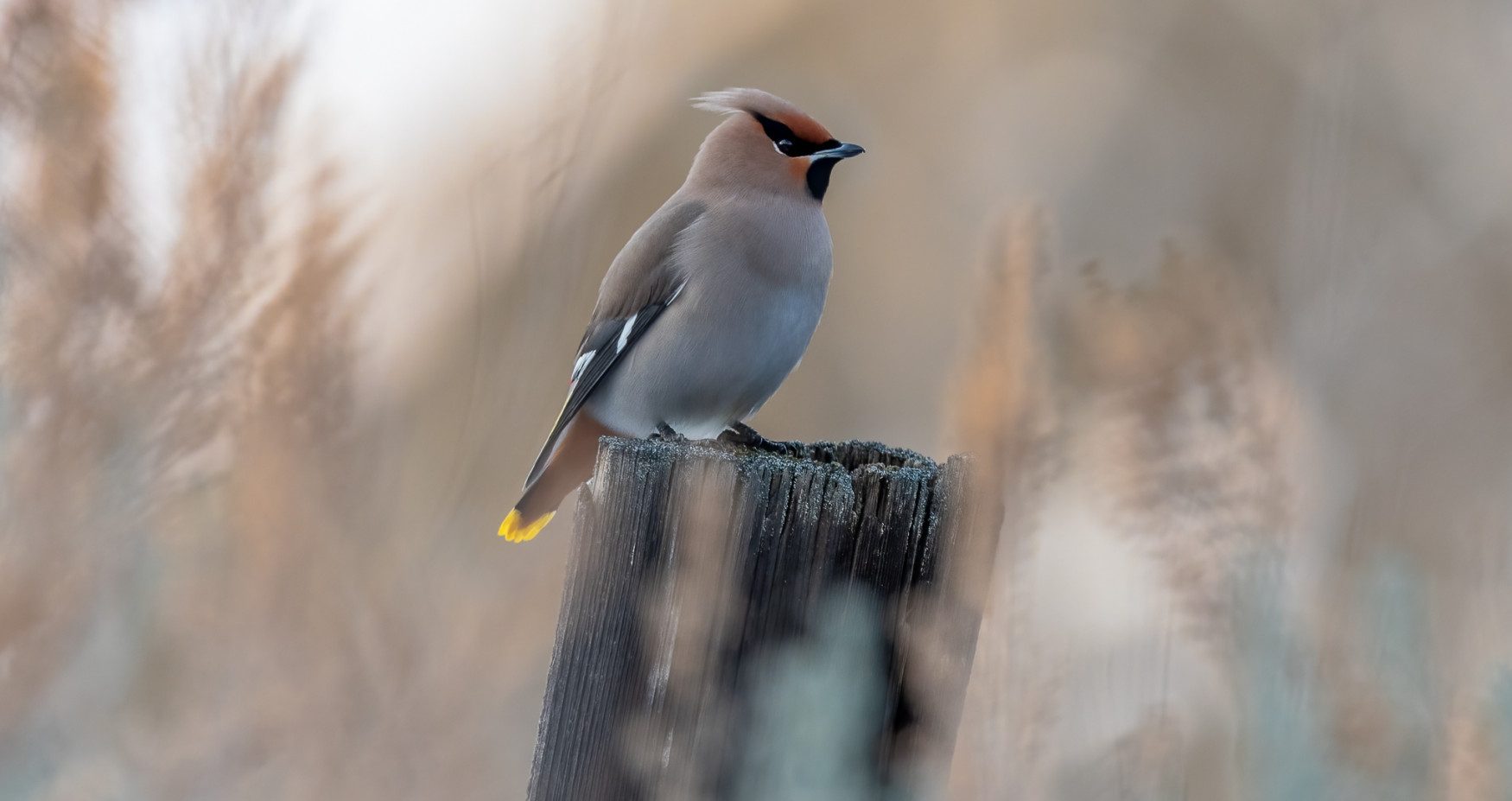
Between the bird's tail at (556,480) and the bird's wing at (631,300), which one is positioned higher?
the bird's wing at (631,300)

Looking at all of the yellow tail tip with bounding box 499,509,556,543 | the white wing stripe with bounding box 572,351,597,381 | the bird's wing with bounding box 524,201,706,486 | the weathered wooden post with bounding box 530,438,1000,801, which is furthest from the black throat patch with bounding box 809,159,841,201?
the weathered wooden post with bounding box 530,438,1000,801

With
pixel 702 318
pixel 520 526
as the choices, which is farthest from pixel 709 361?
pixel 520 526

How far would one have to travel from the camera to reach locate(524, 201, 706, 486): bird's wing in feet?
12.6

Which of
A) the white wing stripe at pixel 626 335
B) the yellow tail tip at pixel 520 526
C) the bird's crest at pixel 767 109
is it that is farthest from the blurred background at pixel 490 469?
the bird's crest at pixel 767 109

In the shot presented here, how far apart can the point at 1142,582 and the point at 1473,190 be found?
6592 mm

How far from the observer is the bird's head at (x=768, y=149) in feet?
13.4

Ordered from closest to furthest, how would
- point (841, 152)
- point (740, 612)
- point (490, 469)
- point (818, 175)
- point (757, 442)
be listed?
point (740, 612) → point (490, 469) → point (757, 442) → point (841, 152) → point (818, 175)

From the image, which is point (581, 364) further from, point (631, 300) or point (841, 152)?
point (841, 152)

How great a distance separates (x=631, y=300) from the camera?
394 centimetres

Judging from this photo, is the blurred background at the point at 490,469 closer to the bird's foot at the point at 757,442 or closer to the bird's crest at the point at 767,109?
the bird's foot at the point at 757,442

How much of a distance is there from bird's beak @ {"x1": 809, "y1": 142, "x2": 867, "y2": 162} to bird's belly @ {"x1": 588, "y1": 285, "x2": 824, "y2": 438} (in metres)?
0.44

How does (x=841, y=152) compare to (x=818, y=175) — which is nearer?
(x=841, y=152)

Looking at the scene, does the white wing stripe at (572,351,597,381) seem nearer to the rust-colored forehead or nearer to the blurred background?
the blurred background

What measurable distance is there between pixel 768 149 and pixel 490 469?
5.37 feet
